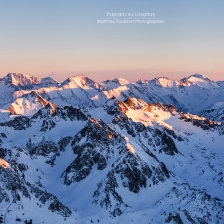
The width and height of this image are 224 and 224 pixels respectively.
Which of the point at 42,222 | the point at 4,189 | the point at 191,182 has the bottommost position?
the point at 191,182

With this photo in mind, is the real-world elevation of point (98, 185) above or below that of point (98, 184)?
below

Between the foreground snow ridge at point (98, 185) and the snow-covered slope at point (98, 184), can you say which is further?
the snow-covered slope at point (98, 184)

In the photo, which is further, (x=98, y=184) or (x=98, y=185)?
(x=98, y=184)

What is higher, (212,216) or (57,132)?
(57,132)

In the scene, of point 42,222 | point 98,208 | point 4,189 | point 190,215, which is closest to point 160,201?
point 190,215

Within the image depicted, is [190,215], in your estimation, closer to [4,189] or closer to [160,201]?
[160,201]

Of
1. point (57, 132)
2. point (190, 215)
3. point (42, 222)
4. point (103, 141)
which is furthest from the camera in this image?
point (57, 132)

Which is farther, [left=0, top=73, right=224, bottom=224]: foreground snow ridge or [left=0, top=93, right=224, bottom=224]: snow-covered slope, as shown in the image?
[left=0, top=93, right=224, bottom=224]: snow-covered slope

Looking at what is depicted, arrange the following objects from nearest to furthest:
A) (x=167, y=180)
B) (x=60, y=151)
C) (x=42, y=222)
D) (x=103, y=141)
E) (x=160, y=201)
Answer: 1. (x=42, y=222)
2. (x=160, y=201)
3. (x=167, y=180)
4. (x=103, y=141)
5. (x=60, y=151)

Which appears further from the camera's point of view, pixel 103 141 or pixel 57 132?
pixel 57 132

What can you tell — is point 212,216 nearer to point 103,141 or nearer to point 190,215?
point 190,215
